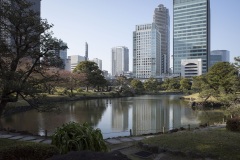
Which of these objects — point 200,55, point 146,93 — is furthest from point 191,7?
point 146,93

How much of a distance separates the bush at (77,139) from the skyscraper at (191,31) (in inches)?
5631

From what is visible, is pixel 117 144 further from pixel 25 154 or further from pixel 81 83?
pixel 81 83

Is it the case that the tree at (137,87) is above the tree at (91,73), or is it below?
below

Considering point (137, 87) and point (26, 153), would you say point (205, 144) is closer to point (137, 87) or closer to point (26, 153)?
point (26, 153)

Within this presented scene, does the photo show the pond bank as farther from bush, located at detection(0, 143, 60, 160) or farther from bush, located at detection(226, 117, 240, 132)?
bush, located at detection(226, 117, 240, 132)

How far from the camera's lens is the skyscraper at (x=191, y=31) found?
479 feet

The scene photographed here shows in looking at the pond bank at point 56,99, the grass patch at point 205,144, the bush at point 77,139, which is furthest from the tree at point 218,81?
the bush at point 77,139

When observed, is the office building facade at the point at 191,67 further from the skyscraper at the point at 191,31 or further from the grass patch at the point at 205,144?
the grass patch at the point at 205,144

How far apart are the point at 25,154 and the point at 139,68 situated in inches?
6810

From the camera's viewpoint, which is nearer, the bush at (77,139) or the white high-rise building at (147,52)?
the bush at (77,139)

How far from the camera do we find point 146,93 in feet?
309

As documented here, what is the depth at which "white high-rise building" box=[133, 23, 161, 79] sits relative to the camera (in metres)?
174

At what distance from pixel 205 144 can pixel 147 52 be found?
16863 centimetres

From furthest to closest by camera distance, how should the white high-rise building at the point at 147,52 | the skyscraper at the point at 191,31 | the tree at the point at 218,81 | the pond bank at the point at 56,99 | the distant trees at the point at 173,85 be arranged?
the white high-rise building at the point at 147,52 → the skyscraper at the point at 191,31 → the distant trees at the point at 173,85 → the tree at the point at 218,81 → the pond bank at the point at 56,99
